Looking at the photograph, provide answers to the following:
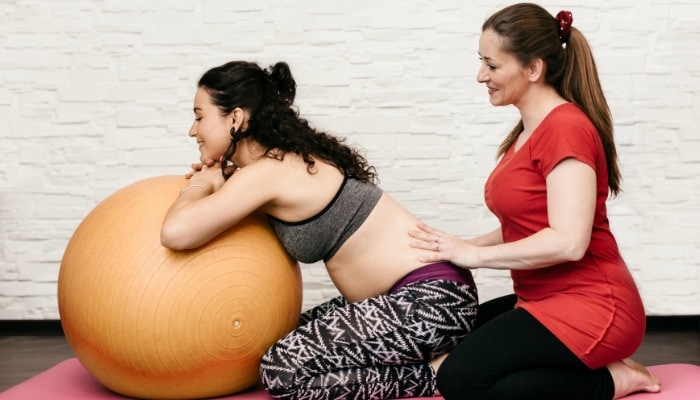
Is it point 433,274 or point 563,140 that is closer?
point 563,140

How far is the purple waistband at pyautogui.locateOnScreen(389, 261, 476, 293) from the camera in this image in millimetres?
2199

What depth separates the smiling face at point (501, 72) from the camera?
2074 mm

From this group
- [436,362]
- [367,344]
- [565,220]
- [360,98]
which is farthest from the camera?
[360,98]

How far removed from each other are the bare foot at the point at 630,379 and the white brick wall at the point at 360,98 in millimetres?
1674

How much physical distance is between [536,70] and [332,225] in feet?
2.26

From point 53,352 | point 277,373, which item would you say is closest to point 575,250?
point 277,373

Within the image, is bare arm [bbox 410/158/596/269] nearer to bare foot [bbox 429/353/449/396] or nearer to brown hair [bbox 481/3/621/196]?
brown hair [bbox 481/3/621/196]

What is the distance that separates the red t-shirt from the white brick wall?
5.52 ft

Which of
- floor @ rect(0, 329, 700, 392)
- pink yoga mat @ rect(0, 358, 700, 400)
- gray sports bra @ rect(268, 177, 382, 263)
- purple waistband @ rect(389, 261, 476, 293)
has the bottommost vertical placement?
floor @ rect(0, 329, 700, 392)

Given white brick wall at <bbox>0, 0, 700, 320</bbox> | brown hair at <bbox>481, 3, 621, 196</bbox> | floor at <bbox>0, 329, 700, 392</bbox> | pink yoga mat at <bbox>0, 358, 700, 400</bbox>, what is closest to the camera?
brown hair at <bbox>481, 3, 621, 196</bbox>

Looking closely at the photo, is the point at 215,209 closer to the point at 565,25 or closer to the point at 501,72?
the point at 501,72

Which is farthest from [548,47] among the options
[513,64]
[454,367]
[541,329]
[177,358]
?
[177,358]

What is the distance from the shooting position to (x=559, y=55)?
208 cm

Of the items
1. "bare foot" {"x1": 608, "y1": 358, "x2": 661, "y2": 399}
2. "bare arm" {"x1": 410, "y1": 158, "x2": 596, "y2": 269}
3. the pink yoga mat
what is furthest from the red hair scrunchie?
the pink yoga mat
